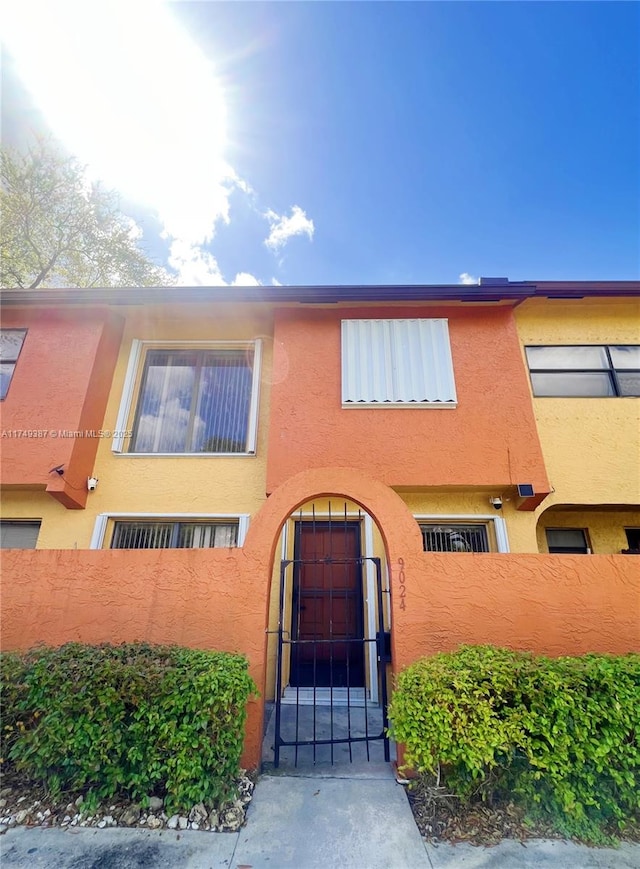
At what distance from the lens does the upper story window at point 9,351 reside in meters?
7.62

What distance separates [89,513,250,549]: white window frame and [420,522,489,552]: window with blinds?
3.24 metres

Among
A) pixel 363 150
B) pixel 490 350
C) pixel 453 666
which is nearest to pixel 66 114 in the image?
pixel 363 150

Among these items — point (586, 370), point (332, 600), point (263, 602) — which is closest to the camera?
point (263, 602)

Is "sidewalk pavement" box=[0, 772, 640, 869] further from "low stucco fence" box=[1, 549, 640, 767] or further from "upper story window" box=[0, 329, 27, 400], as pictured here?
"upper story window" box=[0, 329, 27, 400]

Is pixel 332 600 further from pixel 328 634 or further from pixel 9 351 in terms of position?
pixel 9 351

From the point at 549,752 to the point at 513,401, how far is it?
5.05 meters

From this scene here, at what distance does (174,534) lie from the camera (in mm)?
7008

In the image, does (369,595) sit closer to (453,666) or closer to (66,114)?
(453,666)

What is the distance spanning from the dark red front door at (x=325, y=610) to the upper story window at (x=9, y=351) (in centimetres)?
654

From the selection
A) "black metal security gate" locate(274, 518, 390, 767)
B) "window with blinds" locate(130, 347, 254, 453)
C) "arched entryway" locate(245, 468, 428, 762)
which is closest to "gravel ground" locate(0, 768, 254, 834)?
"arched entryway" locate(245, 468, 428, 762)

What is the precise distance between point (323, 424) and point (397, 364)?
1.87 metres

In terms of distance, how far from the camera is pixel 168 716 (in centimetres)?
336

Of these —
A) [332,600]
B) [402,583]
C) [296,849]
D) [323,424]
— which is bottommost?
[296,849]

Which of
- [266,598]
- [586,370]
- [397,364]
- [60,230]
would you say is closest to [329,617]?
[266,598]
